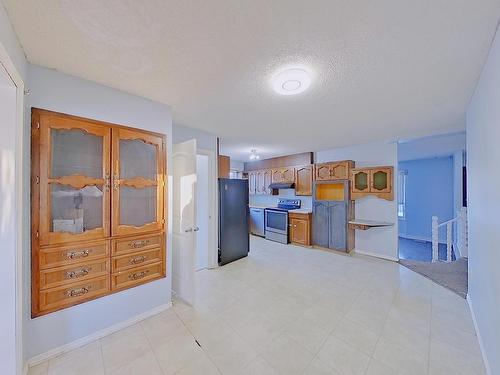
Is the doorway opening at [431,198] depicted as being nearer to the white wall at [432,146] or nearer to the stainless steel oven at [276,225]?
the white wall at [432,146]

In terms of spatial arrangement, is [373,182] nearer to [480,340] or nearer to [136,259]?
[480,340]

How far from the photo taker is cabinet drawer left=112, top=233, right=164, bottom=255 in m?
2.06

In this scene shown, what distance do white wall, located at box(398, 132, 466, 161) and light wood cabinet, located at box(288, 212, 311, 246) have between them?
256 cm

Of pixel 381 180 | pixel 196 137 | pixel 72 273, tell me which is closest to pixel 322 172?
pixel 381 180

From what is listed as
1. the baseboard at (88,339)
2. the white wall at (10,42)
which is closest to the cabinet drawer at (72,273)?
the baseboard at (88,339)

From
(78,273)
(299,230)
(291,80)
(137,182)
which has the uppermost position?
(291,80)

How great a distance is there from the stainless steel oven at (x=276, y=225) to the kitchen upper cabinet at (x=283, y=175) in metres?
0.84

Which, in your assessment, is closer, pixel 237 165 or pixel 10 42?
pixel 10 42

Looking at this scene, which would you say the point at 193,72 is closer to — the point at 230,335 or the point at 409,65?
the point at 409,65

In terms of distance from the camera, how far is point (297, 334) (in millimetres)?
2014

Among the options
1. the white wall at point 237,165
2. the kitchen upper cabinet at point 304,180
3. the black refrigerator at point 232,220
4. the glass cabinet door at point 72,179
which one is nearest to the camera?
the glass cabinet door at point 72,179

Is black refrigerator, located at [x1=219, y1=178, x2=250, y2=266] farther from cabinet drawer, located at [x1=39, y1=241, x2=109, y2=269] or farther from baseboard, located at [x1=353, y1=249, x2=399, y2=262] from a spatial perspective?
baseboard, located at [x1=353, y1=249, x2=399, y2=262]

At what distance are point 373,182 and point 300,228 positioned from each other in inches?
75.0

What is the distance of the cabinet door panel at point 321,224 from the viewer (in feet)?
16.0
